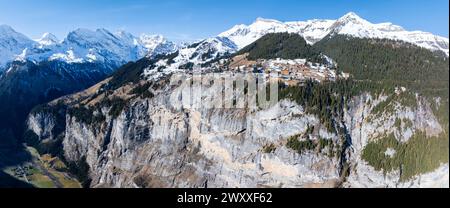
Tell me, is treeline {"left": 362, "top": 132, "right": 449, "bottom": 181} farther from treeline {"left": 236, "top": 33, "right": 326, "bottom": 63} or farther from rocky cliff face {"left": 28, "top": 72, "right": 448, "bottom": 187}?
treeline {"left": 236, "top": 33, "right": 326, "bottom": 63}

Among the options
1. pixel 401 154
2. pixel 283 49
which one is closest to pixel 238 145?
pixel 401 154

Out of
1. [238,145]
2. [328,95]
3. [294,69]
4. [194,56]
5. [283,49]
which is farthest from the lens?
[194,56]

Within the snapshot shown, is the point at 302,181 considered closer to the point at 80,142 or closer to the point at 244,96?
the point at 244,96

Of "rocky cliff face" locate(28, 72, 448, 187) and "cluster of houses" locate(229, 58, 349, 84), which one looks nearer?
"rocky cliff face" locate(28, 72, 448, 187)

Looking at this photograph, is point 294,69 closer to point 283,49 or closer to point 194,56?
point 283,49

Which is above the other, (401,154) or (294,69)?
(294,69)

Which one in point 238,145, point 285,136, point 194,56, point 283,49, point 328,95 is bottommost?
point 238,145

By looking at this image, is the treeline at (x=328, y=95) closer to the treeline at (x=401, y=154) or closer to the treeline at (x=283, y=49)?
the treeline at (x=401, y=154)

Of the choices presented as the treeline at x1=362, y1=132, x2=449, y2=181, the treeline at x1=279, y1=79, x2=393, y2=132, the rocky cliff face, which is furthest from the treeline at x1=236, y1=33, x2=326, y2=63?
the treeline at x1=362, y1=132, x2=449, y2=181
